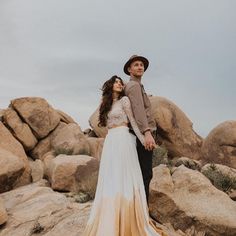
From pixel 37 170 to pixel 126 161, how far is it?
11.8 m

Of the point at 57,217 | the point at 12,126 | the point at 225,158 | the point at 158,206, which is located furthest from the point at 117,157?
the point at 225,158

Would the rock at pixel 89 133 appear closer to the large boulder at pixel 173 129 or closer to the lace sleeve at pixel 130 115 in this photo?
the large boulder at pixel 173 129

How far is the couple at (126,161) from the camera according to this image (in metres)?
6.88

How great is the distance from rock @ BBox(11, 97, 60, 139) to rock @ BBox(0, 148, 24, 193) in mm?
6649

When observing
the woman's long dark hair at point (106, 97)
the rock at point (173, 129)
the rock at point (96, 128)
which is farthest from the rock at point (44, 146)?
the woman's long dark hair at point (106, 97)

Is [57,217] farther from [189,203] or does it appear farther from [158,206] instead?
[189,203]

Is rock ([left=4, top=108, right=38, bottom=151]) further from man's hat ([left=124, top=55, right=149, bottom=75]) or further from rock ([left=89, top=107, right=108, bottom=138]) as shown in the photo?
man's hat ([left=124, top=55, right=149, bottom=75])

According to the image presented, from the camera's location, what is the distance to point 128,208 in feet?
22.6

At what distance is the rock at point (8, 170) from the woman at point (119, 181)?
7699 millimetres

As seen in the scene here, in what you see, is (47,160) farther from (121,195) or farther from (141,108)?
(141,108)

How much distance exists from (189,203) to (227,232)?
43.1 inches

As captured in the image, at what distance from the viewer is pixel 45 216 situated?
34.4ft

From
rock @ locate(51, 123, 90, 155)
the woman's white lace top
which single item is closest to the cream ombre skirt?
the woman's white lace top

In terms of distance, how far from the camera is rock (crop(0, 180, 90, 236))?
9484mm
